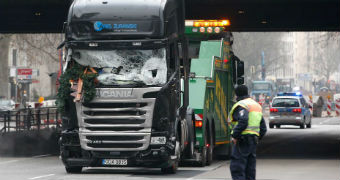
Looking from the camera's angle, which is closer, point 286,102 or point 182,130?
point 182,130

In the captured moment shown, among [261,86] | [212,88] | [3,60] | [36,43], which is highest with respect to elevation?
[36,43]

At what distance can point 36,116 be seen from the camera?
32969mm

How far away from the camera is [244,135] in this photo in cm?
1234

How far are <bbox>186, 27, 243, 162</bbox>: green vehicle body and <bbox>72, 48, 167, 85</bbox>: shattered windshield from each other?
7.66 feet

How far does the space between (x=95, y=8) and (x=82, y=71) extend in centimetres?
131

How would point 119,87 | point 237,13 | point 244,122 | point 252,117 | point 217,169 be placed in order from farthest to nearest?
point 237,13, point 217,169, point 119,87, point 252,117, point 244,122

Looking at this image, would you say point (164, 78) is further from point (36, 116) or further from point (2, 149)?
point (36, 116)

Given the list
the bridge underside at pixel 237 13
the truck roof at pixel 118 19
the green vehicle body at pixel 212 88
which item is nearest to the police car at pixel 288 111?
the bridge underside at pixel 237 13

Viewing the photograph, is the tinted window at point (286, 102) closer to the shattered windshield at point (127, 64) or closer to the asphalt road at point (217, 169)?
the asphalt road at point (217, 169)

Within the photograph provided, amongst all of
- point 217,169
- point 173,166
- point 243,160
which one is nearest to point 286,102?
point 217,169

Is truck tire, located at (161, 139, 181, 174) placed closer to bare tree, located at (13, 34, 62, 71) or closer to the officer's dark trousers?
the officer's dark trousers

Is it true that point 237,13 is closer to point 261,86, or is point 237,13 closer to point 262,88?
point 262,88

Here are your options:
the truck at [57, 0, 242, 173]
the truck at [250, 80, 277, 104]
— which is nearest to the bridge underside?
the truck at [57, 0, 242, 173]

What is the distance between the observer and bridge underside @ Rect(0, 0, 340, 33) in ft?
85.4
